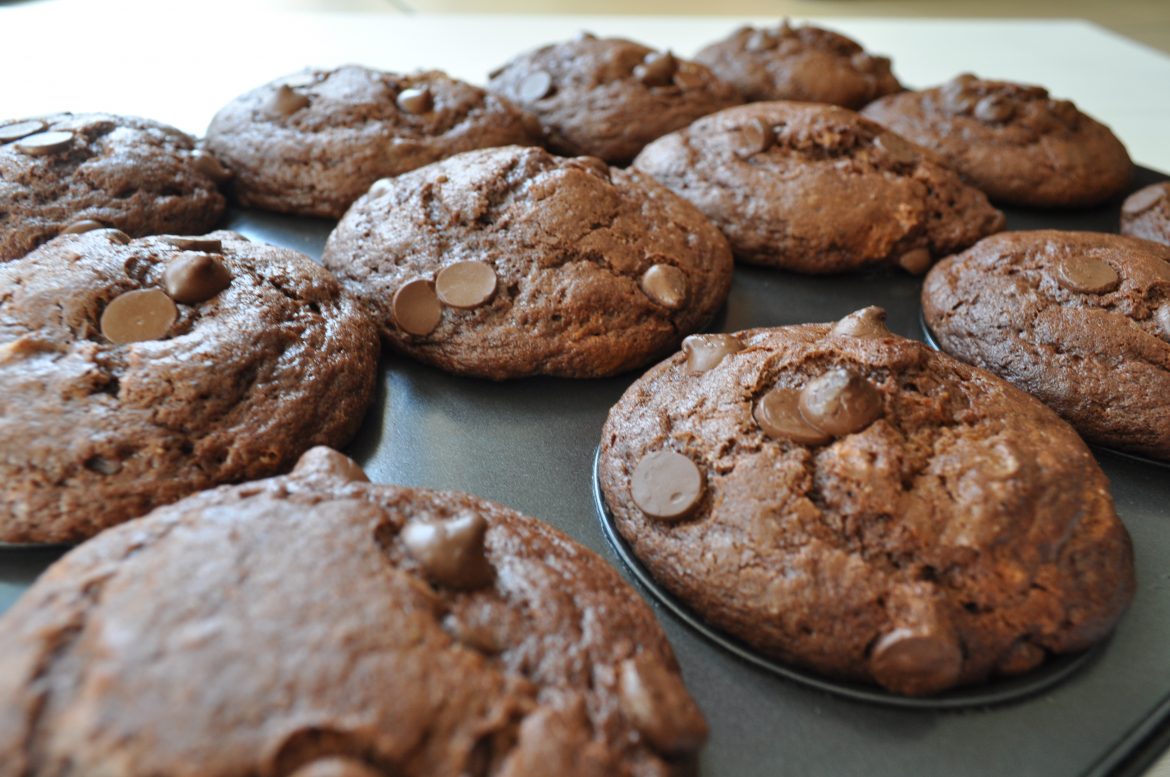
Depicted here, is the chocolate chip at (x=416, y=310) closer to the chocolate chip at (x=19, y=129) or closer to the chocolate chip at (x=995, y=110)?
the chocolate chip at (x=19, y=129)

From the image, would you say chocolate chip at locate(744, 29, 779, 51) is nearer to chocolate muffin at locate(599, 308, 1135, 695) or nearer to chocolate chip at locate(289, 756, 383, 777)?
chocolate muffin at locate(599, 308, 1135, 695)

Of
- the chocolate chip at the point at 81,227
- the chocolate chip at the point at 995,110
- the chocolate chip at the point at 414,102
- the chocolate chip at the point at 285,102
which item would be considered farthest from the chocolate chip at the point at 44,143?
the chocolate chip at the point at 995,110

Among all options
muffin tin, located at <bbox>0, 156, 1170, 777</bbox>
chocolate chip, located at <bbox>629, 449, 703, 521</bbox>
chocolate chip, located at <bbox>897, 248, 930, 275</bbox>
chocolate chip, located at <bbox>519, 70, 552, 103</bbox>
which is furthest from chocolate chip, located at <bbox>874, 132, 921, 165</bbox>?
chocolate chip, located at <bbox>629, 449, 703, 521</bbox>

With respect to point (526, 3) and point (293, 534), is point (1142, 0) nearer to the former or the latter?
point (526, 3)

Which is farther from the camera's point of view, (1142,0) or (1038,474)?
(1142,0)

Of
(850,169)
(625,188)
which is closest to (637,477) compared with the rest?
(625,188)

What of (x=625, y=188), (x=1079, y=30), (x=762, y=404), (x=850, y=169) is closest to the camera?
(x=762, y=404)

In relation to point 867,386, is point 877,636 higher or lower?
lower
